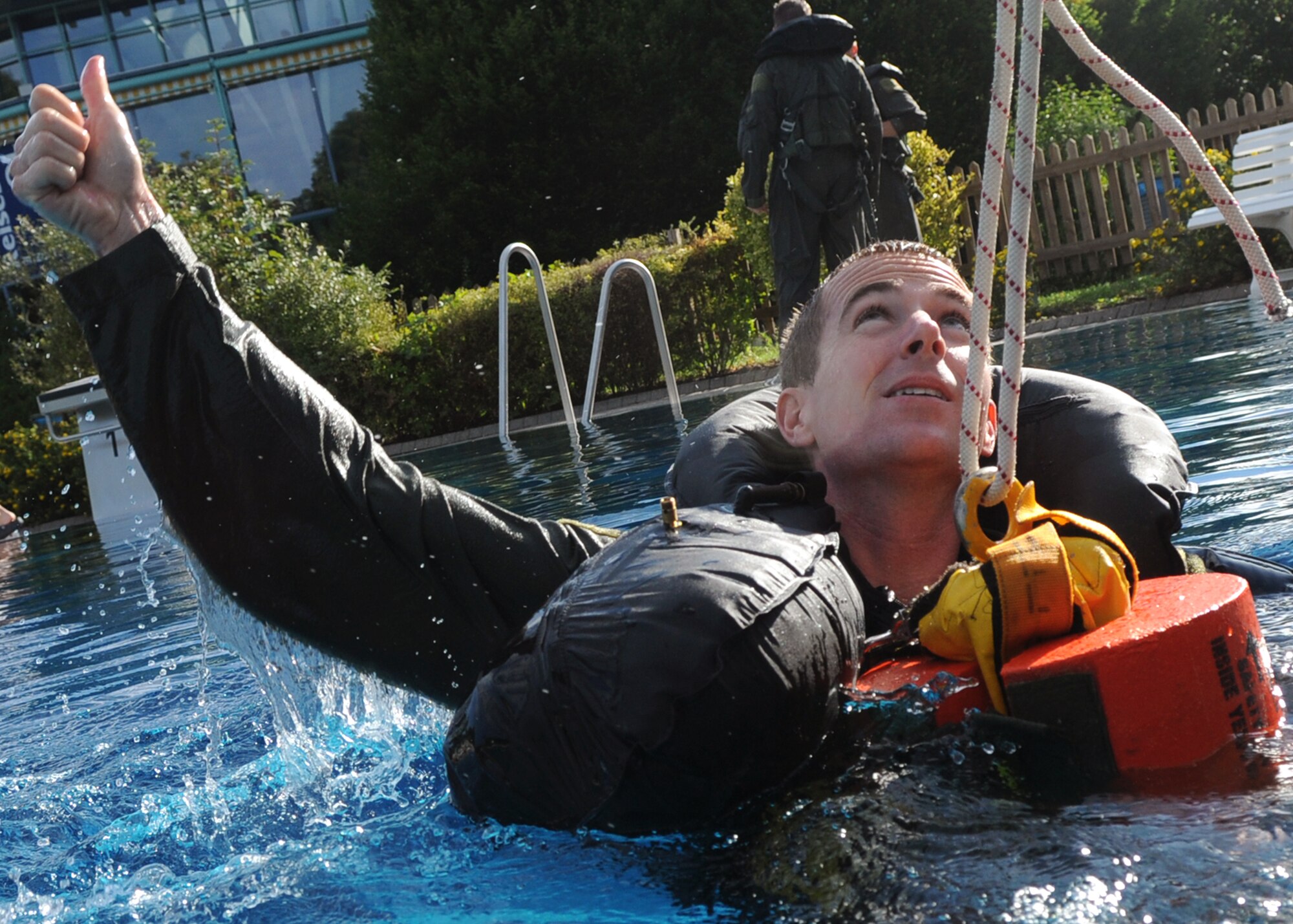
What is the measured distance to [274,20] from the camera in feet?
75.9

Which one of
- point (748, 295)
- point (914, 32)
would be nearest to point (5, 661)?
point (748, 295)

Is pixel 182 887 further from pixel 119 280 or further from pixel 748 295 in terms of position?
pixel 748 295

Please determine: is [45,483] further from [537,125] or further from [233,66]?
[233,66]

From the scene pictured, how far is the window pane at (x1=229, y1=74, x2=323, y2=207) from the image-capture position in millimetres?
23219

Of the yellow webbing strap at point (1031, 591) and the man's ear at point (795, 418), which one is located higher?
the man's ear at point (795, 418)

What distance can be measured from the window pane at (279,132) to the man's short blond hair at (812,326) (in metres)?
21.7

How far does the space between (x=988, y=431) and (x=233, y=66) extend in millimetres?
22360

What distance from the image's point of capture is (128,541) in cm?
883

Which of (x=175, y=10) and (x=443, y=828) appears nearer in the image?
(x=443, y=828)

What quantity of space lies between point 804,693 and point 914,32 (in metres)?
21.4

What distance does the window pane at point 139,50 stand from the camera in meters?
23.4

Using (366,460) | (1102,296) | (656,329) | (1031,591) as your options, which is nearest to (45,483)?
(656,329)

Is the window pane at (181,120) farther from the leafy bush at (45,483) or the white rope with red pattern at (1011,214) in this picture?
the white rope with red pattern at (1011,214)

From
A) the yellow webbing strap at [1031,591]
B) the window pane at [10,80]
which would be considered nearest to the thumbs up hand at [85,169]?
the yellow webbing strap at [1031,591]
